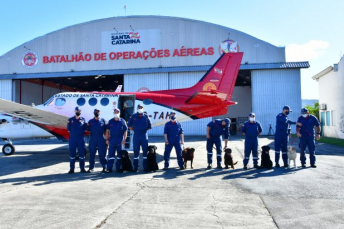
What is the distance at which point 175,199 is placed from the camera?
19.1 ft

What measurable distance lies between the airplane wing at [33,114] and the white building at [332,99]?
25.1 metres

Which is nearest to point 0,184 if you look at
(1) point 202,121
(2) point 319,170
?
(2) point 319,170

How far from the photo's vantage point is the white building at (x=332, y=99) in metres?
26.2

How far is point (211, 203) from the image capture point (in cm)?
554

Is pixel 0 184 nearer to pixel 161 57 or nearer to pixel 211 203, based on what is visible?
pixel 211 203

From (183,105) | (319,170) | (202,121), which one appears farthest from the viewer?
(202,121)

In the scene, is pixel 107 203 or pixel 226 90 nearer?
pixel 107 203

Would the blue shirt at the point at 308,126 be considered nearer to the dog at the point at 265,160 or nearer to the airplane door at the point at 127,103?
the dog at the point at 265,160

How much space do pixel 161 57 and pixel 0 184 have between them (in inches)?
859

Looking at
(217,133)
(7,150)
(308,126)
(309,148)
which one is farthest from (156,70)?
(309,148)

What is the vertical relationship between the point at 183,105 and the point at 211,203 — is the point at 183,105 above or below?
above

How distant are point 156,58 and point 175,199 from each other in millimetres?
23007

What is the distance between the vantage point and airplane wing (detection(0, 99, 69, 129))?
10508mm

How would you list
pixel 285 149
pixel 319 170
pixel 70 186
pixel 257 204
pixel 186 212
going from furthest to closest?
1. pixel 285 149
2. pixel 319 170
3. pixel 70 186
4. pixel 257 204
5. pixel 186 212
